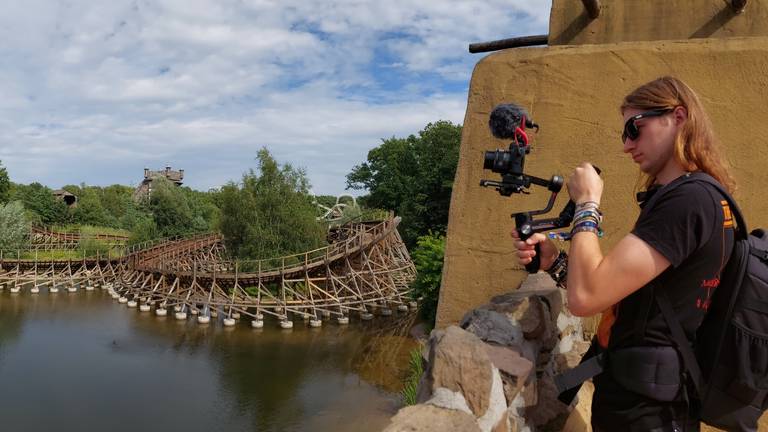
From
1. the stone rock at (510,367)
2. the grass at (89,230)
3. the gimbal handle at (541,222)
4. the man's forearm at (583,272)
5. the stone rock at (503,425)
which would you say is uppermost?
the gimbal handle at (541,222)

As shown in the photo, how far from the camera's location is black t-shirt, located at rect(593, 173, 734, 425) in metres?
1.53

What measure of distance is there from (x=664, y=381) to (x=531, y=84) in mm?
2779

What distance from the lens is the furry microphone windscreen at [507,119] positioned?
6.95 feet

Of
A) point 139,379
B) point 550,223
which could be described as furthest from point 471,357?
point 139,379

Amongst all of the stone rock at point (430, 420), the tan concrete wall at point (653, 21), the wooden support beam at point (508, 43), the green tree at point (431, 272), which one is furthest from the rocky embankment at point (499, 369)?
the green tree at point (431, 272)

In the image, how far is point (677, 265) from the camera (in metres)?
1.53

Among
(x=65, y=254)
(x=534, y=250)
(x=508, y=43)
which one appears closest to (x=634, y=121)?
(x=534, y=250)

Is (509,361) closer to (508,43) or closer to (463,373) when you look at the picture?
(463,373)

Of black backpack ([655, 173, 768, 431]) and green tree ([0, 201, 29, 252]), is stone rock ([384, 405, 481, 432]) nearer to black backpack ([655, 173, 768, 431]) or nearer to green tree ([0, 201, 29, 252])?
black backpack ([655, 173, 768, 431])

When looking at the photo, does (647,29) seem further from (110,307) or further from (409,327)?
(110,307)

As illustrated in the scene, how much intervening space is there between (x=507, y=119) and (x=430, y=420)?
1238mm

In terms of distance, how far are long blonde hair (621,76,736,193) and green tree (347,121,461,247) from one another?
22901 millimetres

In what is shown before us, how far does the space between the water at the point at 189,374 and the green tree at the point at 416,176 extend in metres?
7.15

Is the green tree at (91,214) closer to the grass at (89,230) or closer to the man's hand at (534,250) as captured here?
the grass at (89,230)
